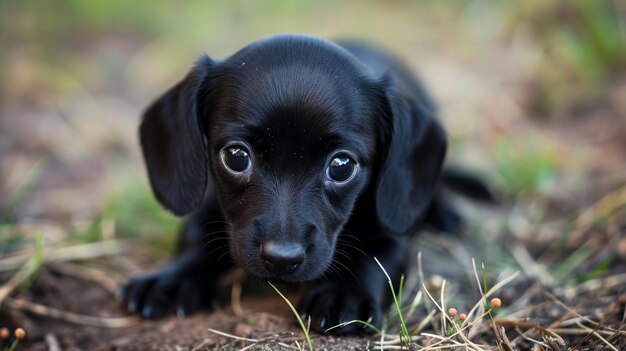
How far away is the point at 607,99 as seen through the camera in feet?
19.2

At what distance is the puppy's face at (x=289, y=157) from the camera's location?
8.38ft

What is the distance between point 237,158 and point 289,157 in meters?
0.21

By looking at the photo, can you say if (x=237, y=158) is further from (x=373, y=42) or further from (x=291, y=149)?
(x=373, y=42)

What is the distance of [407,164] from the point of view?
304 cm

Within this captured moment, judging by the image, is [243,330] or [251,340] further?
[243,330]

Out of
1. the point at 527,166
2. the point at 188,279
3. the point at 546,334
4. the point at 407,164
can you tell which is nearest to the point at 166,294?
the point at 188,279

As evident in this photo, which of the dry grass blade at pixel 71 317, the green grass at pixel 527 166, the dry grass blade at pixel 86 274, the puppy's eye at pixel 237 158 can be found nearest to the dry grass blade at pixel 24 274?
the dry grass blade at pixel 71 317

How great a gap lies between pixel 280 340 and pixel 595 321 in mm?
1245

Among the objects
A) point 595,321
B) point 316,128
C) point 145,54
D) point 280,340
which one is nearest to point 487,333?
point 595,321

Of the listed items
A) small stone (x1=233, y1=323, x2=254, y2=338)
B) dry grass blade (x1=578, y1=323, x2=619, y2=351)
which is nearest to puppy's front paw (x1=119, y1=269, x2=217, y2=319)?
small stone (x1=233, y1=323, x2=254, y2=338)

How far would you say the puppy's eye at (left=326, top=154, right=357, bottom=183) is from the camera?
8.95 ft

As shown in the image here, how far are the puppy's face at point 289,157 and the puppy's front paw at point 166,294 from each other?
55 cm

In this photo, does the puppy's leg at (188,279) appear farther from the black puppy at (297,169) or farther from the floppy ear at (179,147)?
the floppy ear at (179,147)

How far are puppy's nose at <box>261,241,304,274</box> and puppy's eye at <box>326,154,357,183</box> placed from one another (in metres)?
0.37
